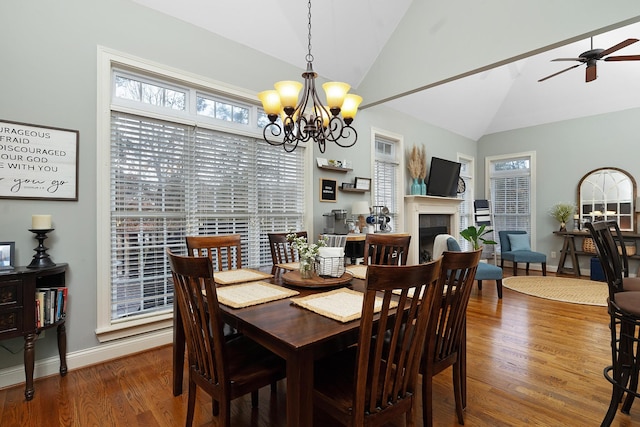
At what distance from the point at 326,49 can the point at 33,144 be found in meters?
3.08

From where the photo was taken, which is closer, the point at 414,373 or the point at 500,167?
the point at 414,373

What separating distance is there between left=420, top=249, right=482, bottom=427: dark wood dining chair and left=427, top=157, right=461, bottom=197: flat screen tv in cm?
437

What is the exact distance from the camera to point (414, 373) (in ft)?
4.54

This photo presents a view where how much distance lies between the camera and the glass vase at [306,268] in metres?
2.06

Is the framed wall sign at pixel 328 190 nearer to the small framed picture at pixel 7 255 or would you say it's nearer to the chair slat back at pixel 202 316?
the chair slat back at pixel 202 316

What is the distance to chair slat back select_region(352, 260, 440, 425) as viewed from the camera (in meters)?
1.13

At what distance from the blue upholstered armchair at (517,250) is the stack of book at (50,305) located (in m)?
6.57

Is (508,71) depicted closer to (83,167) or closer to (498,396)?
(498,396)

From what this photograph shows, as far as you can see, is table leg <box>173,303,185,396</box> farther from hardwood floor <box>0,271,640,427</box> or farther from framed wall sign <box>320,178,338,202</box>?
framed wall sign <box>320,178,338,202</box>

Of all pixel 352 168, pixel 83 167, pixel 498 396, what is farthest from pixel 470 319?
pixel 83 167

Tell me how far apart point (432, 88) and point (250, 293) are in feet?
16.3

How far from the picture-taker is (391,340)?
1218 millimetres

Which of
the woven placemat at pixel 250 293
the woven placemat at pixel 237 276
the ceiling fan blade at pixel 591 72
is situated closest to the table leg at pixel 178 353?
the woven placemat at pixel 237 276

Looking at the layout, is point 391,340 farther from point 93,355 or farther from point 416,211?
point 416,211
